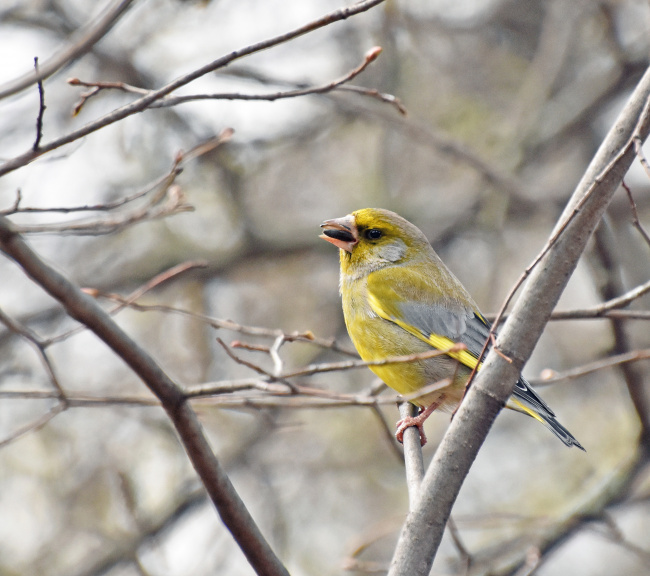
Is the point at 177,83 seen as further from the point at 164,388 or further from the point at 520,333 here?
the point at 520,333

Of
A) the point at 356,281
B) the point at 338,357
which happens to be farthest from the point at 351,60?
the point at 356,281

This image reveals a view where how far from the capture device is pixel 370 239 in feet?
16.7

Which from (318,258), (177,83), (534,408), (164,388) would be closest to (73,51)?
(177,83)

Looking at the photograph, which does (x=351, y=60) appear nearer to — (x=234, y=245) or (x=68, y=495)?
(x=234, y=245)

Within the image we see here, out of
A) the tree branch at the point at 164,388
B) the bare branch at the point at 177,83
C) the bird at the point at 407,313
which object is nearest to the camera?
the tree branch at the point at 164,388

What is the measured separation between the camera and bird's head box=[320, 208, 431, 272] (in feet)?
16.5

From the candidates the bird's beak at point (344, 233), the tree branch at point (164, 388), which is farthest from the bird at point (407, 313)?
the tree branch at point (164, 388)

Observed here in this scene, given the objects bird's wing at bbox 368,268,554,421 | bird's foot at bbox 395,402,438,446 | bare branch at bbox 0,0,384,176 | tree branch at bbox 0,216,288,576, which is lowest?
tree branch at bbox 0,216,288,576

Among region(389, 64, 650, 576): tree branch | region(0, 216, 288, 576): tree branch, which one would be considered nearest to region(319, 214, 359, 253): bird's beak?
region(389, 64, 650, 576): tree branch

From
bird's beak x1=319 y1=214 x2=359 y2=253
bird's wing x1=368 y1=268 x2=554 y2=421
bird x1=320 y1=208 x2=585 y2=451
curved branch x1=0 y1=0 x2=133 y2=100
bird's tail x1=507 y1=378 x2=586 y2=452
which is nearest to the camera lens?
curved branch x1=0 y1=0 x2=133 y2=100

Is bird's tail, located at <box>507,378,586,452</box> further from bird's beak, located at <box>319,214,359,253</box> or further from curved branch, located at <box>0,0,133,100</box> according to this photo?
curved branch, located at <box>0,0,133,100</box>

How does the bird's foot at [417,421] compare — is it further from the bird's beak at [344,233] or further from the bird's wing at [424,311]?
the bird's beak at [344,233]

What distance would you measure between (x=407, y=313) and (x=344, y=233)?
0.74 metres

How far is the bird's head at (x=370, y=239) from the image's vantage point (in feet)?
16.5
